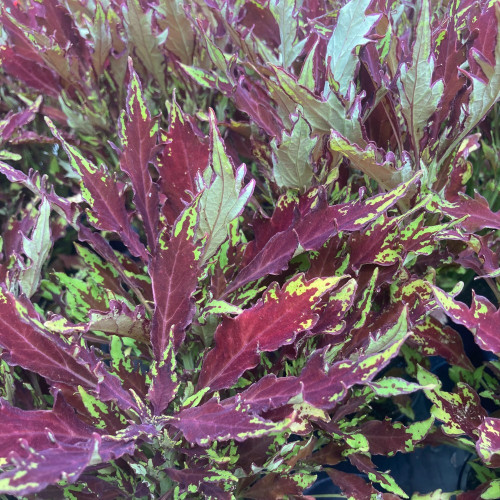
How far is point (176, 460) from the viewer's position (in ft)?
2.28

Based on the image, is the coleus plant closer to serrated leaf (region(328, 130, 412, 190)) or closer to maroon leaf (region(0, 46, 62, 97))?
serrated leaf (region(328, 130, 412, 190))

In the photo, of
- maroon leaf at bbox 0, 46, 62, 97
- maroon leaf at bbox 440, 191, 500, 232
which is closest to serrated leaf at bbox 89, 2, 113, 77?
maroon leaf at bbox 0, 46, 62, 97

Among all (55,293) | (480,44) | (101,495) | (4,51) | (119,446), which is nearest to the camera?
(119,446)

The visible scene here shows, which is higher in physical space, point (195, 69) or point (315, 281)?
point (195, 69)

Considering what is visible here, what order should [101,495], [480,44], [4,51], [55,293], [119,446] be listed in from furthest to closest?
[4,51], [55,293], [480,44], [101,495], [119,446]

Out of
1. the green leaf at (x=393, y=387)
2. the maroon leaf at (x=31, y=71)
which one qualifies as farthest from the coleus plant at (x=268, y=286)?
the maroon leaf at (x=31, y=71)

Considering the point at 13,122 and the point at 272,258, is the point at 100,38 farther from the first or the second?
the point at 272,258

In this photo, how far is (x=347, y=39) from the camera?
0.72 metres

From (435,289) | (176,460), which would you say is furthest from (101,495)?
(435,289)

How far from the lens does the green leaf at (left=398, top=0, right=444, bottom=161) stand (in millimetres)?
649

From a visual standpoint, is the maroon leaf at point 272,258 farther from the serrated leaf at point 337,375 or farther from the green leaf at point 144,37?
the green leaf at point 144,37

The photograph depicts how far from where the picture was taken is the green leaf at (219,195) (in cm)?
58

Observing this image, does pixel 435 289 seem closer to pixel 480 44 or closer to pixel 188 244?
pixel 188 244

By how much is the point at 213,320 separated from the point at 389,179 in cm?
28
